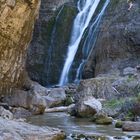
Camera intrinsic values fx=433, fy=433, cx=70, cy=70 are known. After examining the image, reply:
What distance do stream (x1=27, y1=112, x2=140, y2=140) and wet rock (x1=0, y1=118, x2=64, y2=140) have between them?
1008 mm

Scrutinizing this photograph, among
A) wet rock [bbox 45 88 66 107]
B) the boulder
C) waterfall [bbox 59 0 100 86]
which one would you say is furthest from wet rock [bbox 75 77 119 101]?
waterfall [bbox 59 0 100 86]

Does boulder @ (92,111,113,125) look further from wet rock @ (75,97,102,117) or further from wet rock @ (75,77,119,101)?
wet rock @ (75,77,119,101)

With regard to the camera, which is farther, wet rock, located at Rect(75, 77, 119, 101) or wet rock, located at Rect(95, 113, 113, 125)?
wet rock, located at Rect(75, 77, 119, 101)

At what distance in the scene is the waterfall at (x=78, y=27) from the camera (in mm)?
27391

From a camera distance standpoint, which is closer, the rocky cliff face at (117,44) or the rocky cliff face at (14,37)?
the rocky cliff face at (14,37)

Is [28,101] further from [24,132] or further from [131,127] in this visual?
[24,132]

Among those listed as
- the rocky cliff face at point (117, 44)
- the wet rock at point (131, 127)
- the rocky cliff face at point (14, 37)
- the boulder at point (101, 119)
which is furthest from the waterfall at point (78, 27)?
the wet rock at point (131, 127)

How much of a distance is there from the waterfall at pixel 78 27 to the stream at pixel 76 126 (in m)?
10.1

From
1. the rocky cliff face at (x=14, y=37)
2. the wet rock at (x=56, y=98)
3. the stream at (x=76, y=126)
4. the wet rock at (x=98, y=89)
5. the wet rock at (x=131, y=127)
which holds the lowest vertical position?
the stream at (x=76, y=126)

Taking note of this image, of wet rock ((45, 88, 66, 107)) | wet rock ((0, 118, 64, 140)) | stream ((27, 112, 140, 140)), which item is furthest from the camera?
wet rock ((45, 88, 66, 107))

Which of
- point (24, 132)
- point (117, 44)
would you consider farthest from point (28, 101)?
point (117, 44)

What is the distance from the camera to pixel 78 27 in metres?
28.8

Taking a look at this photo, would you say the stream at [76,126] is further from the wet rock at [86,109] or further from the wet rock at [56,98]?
the wet rock at [56,98]

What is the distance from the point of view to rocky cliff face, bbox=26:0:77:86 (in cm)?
2855
